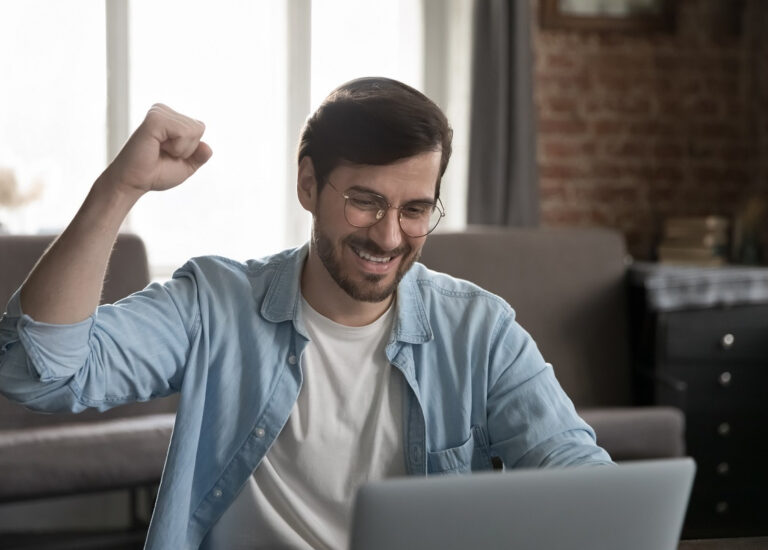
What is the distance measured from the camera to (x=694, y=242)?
13.5ft

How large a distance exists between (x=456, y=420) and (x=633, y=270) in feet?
7.36

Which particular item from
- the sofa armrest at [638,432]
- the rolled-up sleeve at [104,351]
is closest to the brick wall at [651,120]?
the sofa armrest at [638,432]

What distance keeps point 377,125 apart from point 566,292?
7.18 feet

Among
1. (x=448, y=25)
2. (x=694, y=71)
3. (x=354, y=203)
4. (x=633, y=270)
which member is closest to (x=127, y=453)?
(x=354, y=203)

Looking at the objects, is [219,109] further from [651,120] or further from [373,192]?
[373,192]

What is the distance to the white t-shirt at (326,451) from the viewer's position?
4.70 ft

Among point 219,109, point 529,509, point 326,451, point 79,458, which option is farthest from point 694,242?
point 529,509

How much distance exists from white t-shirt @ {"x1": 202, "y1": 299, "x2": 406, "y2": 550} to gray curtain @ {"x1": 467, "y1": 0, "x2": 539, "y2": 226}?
266 centimetres

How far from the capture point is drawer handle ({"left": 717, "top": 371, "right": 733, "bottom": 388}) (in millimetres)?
3367

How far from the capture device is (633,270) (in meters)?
3.61

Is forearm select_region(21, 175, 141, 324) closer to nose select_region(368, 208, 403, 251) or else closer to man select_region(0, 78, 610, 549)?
man select_region(0, 78, 610, 549)

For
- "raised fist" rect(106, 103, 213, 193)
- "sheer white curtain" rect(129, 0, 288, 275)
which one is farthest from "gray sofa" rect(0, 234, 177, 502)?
"raised fist" rect(106, 103, 213, 193)

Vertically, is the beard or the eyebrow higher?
the eyebrow

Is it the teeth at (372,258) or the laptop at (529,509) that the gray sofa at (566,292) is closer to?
the teeth at (372,258)
